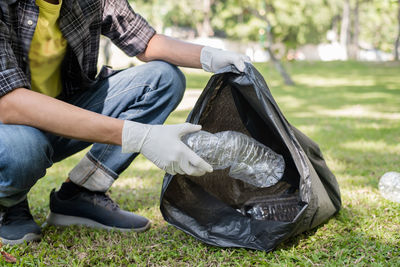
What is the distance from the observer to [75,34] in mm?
1736

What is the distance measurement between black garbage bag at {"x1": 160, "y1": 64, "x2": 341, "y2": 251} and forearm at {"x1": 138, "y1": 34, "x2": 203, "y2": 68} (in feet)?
0.88

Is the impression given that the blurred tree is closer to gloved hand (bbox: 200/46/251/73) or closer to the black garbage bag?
gloved hand (bbox: 200/46/251/73)

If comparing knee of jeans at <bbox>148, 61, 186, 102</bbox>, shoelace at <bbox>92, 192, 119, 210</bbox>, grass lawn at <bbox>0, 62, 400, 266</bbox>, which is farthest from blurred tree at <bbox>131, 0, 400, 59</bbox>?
shoelace at <bbox>92, 192, 119, 210</bbox>

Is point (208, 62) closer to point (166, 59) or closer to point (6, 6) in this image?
point (166, 59)

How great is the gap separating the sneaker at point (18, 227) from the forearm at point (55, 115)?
1.58ft

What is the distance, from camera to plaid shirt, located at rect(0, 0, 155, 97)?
1.49 m

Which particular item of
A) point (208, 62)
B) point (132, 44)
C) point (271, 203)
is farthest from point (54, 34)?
point (271, 203)

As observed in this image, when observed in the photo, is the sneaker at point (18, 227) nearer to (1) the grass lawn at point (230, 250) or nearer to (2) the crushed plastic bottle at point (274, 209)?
(1) the grass lawn at point (230, 250)

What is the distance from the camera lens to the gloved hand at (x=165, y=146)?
1.50 metres

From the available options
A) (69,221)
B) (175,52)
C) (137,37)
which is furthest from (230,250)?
(137,37)

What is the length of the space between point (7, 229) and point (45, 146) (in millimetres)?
434

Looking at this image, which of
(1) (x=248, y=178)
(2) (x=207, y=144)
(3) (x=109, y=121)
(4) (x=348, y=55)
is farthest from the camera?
(4) (x=348, y=55)

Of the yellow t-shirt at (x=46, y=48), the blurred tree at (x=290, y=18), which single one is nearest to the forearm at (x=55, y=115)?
the yellow t-shirt at (x=46, y=48)

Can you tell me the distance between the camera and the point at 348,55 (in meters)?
28.0
